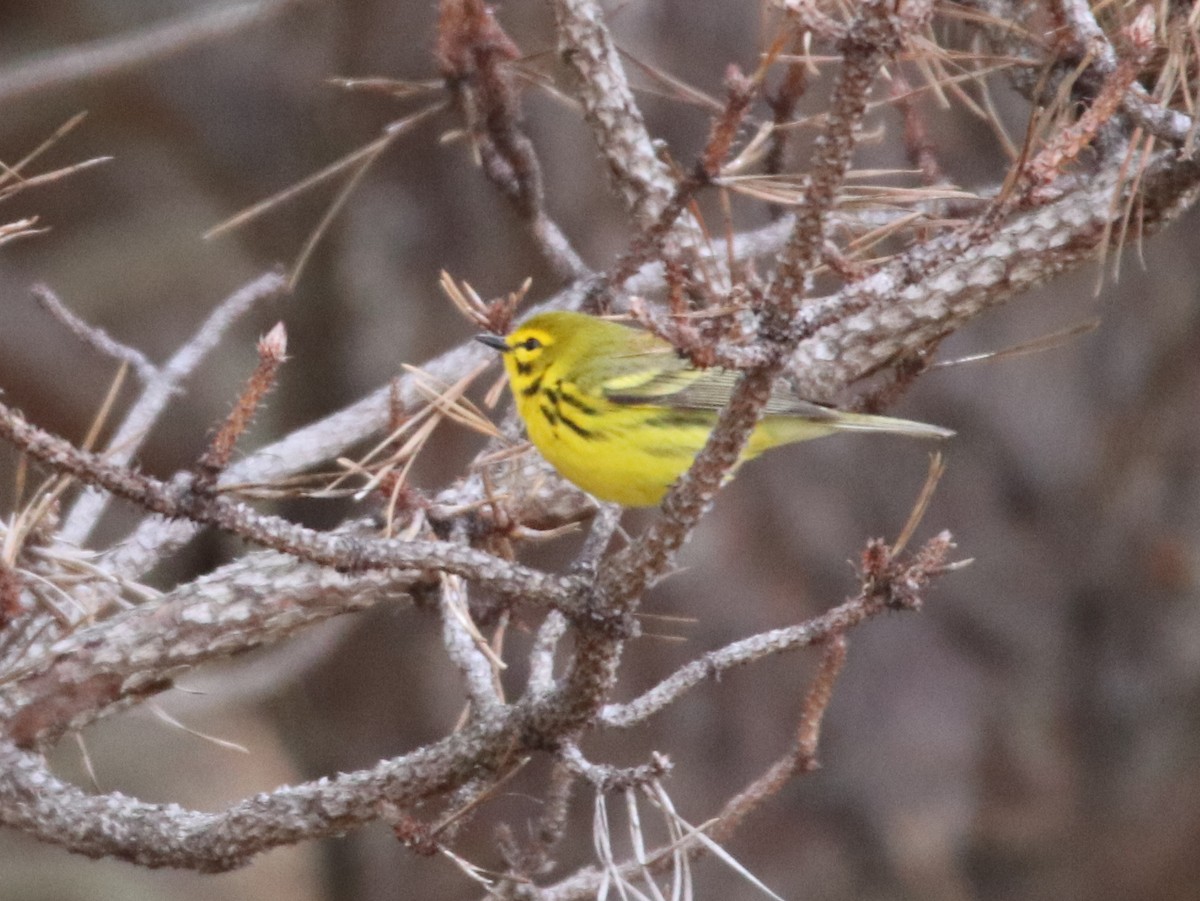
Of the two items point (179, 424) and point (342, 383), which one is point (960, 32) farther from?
point (179, 424)

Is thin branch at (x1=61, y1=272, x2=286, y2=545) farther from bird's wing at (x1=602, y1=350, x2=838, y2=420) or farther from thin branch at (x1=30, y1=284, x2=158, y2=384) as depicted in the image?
bird's wing at (x1=602, y1=350, x2=838, y2=420)

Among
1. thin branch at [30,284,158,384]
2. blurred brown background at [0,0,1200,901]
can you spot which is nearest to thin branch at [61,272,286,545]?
thin branch at [30,284,158,384]

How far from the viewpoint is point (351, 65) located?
376cm

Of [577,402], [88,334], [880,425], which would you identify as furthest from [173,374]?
[880,425]

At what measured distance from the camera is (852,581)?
397 centimetres

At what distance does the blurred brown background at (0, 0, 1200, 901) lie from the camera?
3.64 meters

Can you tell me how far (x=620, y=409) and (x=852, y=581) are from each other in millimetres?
1567

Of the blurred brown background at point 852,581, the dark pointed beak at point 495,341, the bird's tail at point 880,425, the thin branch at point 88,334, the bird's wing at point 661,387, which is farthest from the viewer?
the blurred brown background at point 852,581

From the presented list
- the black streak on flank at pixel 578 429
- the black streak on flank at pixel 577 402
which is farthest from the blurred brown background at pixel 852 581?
the black streak on flank at pixel 578 429

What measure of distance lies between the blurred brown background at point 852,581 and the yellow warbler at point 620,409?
0.96m

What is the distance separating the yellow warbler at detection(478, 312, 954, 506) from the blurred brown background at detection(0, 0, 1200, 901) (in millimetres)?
957

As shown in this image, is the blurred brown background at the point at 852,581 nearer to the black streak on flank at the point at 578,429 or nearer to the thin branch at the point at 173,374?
the thin branch at the point at 173,374

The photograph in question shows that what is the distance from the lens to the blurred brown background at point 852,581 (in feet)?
11.9

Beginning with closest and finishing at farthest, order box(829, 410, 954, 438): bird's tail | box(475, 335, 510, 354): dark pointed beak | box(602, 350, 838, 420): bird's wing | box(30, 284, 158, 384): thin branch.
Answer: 1. box(30, 284, 158, 384): thin branch
2. box(475, 335, 510, 354): dark pointed beak
3. box(829, 410, 954, 438): bird's tail
4. box(602, 350, 838, 420): bird's wing
